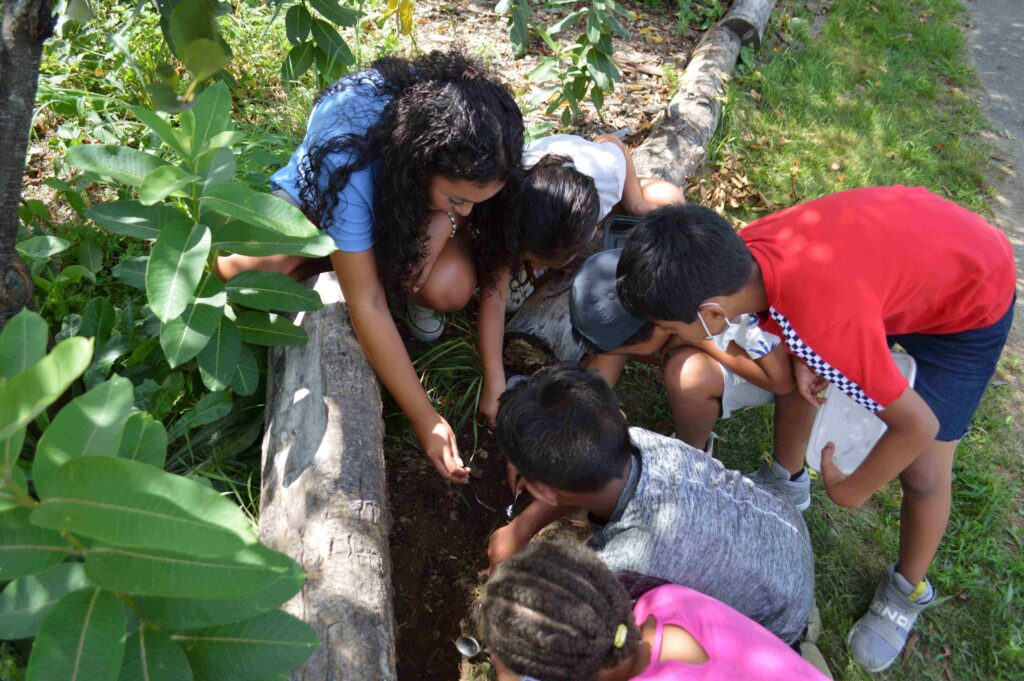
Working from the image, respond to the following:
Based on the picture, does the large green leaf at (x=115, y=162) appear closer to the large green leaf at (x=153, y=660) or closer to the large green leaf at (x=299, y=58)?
the large green leaf at (x=299, y=58)

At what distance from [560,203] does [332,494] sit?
117cm

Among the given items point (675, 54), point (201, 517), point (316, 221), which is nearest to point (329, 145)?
point (316, 221)

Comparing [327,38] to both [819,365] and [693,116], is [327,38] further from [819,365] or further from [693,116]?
[693,116]

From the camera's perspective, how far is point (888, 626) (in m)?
2.37

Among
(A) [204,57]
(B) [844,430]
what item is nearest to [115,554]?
(A) [204,57]

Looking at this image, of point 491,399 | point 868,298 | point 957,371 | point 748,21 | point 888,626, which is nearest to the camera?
point 868,298

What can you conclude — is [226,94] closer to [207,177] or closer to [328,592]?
[207,177]

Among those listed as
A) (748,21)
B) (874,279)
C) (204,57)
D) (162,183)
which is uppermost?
(204,57)

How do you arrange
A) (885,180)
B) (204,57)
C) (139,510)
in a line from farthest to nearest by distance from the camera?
(885,180) → (139,510) → (204,57)

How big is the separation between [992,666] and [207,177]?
2728mm

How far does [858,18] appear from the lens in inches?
207

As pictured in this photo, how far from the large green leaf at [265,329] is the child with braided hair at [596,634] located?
1.00 m

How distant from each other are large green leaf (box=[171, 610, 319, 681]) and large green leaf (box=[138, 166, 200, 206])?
954 millimetres

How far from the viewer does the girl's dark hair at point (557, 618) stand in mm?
1534
